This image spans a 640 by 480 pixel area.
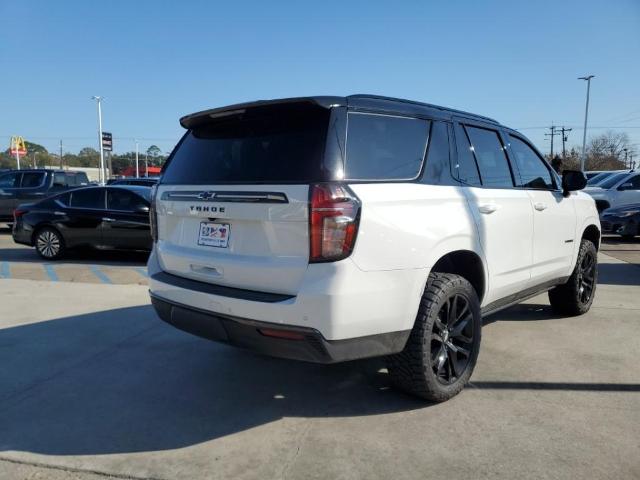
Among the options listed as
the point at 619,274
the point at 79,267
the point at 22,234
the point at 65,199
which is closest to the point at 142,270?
the point at 79,267

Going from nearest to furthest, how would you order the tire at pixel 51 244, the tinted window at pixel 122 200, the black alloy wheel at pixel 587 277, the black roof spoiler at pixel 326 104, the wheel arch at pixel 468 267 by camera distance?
the black roof spoiler at pixel 326 104 < the wheel arch at pixel 468 267 < the black alloy wheel at pixel 587 277 < the tinted window at pixel 122 200 < the tire at pixel 51 244

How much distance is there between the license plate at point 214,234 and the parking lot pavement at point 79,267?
464 cm

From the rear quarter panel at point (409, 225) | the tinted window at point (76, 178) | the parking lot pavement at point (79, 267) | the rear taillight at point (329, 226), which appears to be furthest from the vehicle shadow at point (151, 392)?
the tinted window at point (76, 178)

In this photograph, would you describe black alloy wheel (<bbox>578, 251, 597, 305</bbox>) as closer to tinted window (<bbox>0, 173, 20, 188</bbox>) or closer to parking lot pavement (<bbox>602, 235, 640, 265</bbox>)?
parking lot pavement (<bbox>602, 235, 640, 265</bbox>)

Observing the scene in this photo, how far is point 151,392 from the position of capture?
11.6 ft

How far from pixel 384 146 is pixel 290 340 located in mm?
1285

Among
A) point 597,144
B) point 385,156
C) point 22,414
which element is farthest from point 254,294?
point 597,144

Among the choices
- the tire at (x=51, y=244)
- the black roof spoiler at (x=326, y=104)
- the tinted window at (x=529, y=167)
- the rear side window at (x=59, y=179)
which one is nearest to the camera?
the black roof spoiler at (x=326, y=104)

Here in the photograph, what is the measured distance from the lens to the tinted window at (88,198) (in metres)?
9.79

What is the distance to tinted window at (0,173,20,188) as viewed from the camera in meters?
14.9

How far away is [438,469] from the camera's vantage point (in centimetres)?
255

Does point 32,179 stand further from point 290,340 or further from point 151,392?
point 290,340

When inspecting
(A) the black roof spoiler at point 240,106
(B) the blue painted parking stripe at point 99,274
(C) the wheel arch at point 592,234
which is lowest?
(B) the blue painted parking stripe at point 99,274

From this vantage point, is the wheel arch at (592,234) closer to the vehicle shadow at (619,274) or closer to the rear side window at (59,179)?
the vehicle shadow at (619,274)
